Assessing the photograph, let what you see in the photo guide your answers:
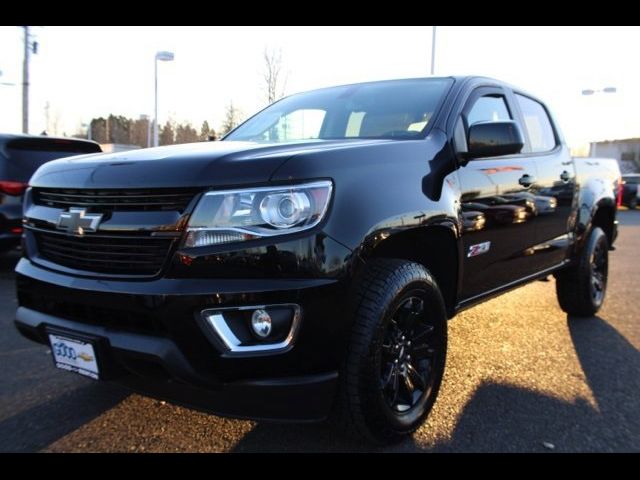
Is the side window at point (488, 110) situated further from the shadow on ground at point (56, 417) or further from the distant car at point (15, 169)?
the distant car at point (15, 169)

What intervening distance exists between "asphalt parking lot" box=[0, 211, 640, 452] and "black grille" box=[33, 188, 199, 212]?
1124 mm

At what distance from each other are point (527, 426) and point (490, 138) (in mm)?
1518

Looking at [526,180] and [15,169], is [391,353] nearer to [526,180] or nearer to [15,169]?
[526,180]

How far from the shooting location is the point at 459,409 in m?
2.91

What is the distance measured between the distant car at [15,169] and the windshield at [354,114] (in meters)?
3.14

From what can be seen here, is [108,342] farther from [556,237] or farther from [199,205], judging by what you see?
[556,237]

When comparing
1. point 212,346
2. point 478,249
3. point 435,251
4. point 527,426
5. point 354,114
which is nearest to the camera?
point 212,346

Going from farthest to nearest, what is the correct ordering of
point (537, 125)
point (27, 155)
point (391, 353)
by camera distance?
1. point (27, 155)
2. point (537, 125)
3. point (391, 353)

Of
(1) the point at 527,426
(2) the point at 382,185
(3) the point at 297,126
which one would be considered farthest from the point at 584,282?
(2) the point at 382,185

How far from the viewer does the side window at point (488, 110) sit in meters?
3.26

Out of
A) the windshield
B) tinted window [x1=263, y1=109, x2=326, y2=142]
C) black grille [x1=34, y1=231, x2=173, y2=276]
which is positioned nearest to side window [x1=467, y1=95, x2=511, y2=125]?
the windshield
